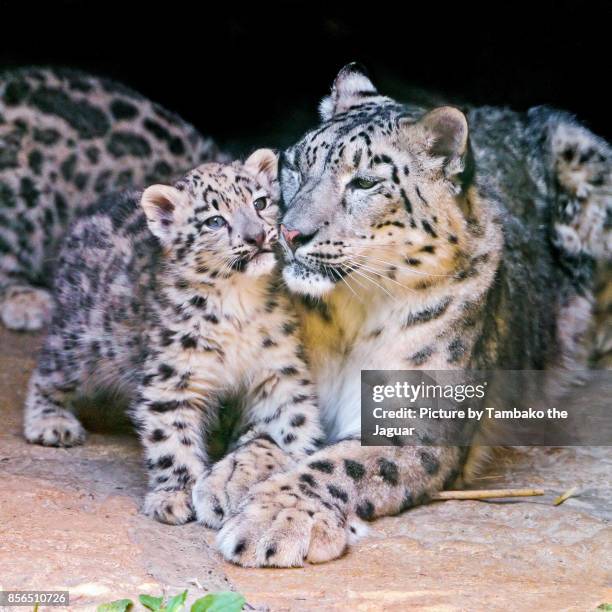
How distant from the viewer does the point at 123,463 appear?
6398 mm

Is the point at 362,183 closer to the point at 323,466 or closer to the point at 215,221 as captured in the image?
the point at 215,221

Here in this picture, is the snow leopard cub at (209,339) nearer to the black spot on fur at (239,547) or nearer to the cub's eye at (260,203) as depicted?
the cub's eye at (260,203)

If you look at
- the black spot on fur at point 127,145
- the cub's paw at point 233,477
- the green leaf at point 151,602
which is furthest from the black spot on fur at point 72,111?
the green leaf at point 151,602

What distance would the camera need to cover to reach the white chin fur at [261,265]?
5.59 meters

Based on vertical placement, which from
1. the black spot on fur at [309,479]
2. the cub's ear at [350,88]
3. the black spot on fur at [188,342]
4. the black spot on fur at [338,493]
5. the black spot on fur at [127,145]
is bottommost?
the black spot on fur at [338,493]

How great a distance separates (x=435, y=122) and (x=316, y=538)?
7.19ft

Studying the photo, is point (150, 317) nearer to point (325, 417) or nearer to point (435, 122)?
point (325, 417)

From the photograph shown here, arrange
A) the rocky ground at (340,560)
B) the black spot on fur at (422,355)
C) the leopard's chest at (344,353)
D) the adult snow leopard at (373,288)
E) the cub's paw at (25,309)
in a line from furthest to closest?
the cub's paw at (25,309)
the leopard's chest at (344,353)
the black spot on fur at (422,355)
the adult snow leopard at (373,288)
the rocky ground at (340,560)

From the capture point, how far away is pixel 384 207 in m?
5.73

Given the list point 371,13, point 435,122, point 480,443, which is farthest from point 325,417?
point 371,13

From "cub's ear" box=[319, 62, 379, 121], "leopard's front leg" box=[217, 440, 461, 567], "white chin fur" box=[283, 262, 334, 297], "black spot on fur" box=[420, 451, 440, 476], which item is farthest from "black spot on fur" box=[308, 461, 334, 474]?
"cub's ear" box=[319, 62, 379, 121]

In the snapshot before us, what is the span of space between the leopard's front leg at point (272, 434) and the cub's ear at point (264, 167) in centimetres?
104

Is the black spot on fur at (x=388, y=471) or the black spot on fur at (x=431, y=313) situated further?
the black spot on fur at (x=431, y=313)

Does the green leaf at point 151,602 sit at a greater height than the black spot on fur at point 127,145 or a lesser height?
lesser
